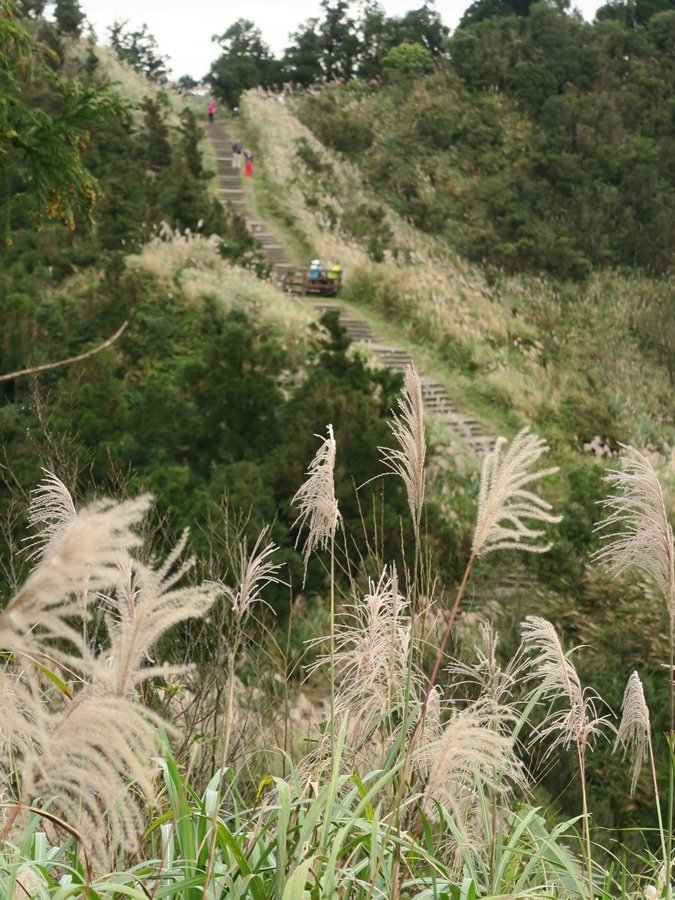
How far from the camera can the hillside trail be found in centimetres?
1426

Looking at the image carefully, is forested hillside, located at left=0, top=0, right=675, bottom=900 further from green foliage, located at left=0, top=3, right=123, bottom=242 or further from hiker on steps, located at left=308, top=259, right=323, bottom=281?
hiker on steps, located at left=308, top=259, right=323, bottom=281

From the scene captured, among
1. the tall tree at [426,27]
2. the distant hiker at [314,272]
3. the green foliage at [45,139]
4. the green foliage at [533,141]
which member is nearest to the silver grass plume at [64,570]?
the green foliage at [45,139]

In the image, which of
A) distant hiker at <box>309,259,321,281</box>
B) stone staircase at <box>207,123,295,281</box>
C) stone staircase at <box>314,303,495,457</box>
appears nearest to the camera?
stone staircase at <box>314,303,495,457</box>

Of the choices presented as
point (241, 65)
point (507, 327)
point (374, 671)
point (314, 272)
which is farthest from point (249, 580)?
point (241, 65)

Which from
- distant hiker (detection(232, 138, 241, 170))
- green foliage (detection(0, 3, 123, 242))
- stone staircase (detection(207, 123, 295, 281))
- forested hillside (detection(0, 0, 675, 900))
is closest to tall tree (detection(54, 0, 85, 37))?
forested hillside (detection(0, 0, 675, 900))

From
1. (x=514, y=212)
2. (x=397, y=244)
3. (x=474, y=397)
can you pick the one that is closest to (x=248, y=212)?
(x=397, y=244)

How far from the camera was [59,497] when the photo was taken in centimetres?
254

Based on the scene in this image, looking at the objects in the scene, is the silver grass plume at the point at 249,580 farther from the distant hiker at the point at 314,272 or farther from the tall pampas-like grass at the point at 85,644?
the distant hiker at the point at 314,272

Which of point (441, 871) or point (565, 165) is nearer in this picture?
point (441, 871)

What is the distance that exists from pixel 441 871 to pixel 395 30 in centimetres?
4412

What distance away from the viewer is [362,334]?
17.4 m

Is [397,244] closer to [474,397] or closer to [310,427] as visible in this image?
[474,397]

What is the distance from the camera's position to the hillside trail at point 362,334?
1426 cm

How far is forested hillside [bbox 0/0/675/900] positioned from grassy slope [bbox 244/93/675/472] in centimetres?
9
